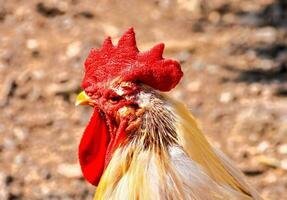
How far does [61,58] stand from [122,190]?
12.8 ft

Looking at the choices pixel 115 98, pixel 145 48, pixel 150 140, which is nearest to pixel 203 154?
pixel 150 140

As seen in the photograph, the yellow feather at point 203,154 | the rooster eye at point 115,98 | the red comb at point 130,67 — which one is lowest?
the yellow feather at point 203,154

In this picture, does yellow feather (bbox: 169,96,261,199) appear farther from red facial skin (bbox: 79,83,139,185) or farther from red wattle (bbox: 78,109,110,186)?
red wattle (bbox: 78,109,110,186)

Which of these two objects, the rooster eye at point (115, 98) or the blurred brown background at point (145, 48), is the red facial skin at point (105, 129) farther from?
the blurred brown background at point (145, 48)

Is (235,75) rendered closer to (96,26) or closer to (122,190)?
(96,26)

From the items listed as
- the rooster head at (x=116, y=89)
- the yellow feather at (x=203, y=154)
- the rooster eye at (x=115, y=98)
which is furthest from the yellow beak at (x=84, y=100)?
the yellow feather at (x=203, y=154)

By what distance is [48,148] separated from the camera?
556cm

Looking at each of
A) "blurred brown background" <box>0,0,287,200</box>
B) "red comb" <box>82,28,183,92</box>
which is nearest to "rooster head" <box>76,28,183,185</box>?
"red comb" <box>82,28,183,92</box>

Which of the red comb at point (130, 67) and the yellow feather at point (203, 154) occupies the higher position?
the red comb at point (130, 67)

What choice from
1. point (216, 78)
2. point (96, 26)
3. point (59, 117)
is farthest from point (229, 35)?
point (59, 117)

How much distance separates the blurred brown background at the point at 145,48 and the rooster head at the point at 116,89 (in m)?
1.78

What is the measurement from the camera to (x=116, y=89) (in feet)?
10.1

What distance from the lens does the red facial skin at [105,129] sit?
9.80ft

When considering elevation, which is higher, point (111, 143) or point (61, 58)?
point (61, 58)
